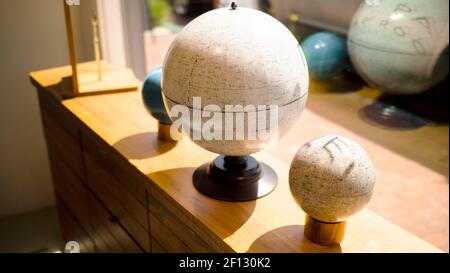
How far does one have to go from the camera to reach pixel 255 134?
4.04 feet

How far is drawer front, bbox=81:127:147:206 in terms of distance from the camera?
1.59 metres

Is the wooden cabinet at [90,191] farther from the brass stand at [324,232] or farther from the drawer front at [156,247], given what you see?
the brass stand at [324,232]

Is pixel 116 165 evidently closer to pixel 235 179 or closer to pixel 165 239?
pixel 165 239

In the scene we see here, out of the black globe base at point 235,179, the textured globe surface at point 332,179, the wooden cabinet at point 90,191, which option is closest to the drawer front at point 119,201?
the wooden cabinet at point 90,191

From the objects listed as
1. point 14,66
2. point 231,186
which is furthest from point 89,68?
point 231,186

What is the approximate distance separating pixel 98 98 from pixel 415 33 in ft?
4.43

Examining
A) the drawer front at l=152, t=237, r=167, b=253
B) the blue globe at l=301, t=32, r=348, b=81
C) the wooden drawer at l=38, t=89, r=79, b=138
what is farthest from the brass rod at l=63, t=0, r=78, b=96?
the blue globe at l=301, t=32, r=348, b=81

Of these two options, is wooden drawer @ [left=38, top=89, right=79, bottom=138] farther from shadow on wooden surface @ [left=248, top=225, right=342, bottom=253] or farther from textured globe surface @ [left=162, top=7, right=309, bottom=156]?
shadow on wooden surface @ [left=248, top=225, right=342, bottom=253]

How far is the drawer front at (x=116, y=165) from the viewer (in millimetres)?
1587

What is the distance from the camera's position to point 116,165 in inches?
67.8

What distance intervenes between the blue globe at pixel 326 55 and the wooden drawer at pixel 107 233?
3.32 feet

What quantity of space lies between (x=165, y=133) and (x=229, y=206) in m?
0.44

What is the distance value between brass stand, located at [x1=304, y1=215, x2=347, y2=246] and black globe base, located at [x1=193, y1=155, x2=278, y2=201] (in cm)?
22

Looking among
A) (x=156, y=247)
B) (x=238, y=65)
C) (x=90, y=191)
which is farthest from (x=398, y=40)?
(x=90, y=191)
